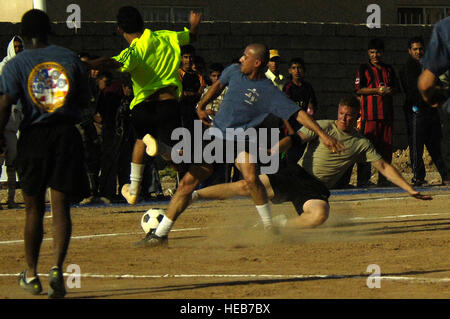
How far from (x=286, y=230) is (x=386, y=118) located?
632cm

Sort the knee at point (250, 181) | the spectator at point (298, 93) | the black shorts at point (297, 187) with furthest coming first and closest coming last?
the spectator at point (298, 93) < the black shorts at point (297, 187) < the knee at point (250, 181)

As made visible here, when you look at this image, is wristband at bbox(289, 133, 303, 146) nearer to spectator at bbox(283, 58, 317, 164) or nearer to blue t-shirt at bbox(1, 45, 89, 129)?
blue t-shirt at bbox(1, 45, 89, 129)

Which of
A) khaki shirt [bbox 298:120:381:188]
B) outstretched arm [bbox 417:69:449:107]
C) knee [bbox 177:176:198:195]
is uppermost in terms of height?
outstretched arm [bbox 417:69:449:107]

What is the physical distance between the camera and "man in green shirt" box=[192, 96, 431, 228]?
38.2 feet

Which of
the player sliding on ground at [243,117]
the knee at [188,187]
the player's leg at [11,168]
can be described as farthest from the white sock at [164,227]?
the player's leg at [11,168]

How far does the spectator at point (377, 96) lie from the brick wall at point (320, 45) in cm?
267

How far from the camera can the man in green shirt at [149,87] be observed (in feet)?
39.1

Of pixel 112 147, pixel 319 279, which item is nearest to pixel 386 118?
pixel 112 147

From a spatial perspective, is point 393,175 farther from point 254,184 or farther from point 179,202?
point 179,202

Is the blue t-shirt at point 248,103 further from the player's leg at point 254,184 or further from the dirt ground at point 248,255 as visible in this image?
the dirt ground at point 248,255

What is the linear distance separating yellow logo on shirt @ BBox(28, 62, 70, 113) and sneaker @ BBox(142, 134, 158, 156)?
383cm

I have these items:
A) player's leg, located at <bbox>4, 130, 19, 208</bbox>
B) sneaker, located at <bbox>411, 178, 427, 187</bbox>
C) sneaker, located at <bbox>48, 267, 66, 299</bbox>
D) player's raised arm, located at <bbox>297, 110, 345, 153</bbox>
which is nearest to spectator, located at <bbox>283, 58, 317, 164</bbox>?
sneaker, located at <bbox>411, 178, 427, 187</bbox>

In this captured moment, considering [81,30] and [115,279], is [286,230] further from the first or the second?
[81,30]

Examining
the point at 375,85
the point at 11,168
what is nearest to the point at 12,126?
the point at 11,168
